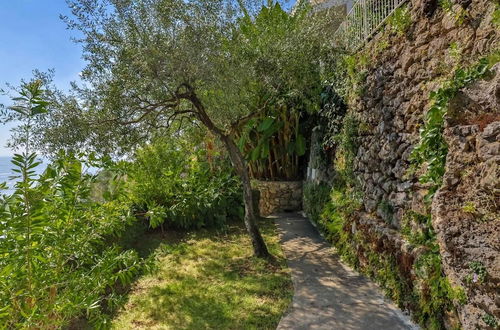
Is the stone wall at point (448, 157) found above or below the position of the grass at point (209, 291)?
above

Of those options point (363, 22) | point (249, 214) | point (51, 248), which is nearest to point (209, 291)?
point (249, 214)

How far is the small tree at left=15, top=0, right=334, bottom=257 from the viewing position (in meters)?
4.34

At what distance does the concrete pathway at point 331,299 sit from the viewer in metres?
3.50

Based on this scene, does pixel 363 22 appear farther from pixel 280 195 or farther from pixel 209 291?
pixel 209 291

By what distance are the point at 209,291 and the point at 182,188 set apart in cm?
328

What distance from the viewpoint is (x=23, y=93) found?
2010mm

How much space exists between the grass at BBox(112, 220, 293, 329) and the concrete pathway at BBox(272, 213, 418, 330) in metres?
0.18

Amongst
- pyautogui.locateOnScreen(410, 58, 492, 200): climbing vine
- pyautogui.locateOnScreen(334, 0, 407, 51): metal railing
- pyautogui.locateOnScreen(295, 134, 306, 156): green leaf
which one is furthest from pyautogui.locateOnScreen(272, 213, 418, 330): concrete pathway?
pyautogui.locateOnScreen(334, 0, 407, 51): metal railing

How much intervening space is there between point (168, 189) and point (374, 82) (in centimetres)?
441

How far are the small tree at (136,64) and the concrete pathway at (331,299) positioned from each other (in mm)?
2951

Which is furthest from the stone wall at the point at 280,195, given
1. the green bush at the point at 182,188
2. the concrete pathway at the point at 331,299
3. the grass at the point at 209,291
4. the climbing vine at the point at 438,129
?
the climbing vine at the point at 438,129

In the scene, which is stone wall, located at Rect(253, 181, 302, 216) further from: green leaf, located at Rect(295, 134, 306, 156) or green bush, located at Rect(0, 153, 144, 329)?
green bush, located at Rect(0, 153, 144, 329)

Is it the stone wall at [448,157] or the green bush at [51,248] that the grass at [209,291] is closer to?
the green bush at [51,248]

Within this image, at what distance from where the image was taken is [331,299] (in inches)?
159
